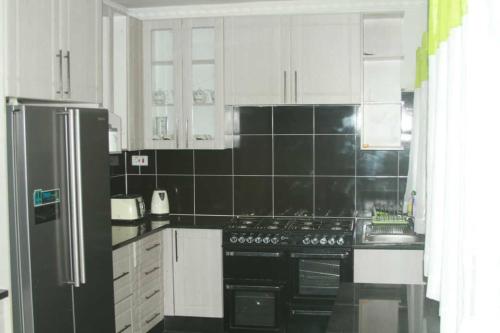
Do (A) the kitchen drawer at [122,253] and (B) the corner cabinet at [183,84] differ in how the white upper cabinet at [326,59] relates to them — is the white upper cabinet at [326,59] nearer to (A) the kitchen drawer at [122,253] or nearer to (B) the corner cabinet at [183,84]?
(B) the corner cabinet at [183,84]

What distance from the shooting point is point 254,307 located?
185 inches

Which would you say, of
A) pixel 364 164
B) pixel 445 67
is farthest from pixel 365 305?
pixel 364 164

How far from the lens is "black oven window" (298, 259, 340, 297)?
448 centimetres

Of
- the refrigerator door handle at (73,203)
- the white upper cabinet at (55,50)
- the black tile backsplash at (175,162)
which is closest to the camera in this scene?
the white upper cabinet at (55,50)

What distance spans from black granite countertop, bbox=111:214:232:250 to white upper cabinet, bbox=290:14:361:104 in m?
1.20

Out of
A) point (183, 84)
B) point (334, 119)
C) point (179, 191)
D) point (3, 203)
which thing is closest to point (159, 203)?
point (179, 191)

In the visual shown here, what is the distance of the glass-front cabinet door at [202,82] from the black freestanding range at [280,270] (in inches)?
31.2

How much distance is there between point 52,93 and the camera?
338cm

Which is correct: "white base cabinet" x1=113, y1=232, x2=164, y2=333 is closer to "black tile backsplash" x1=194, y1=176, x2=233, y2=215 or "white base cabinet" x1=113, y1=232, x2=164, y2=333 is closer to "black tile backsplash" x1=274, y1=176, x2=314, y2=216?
"black tile backsplash" x1=194, y1=176, x2=233, y2=215

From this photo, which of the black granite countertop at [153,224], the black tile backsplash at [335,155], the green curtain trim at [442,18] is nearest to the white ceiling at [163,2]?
the black tile backsplash at [335,155]

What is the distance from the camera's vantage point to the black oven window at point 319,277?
176 inches

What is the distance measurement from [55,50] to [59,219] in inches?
37.0

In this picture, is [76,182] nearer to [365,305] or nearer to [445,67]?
[365,305]

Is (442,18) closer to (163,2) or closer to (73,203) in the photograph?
(73,203)
